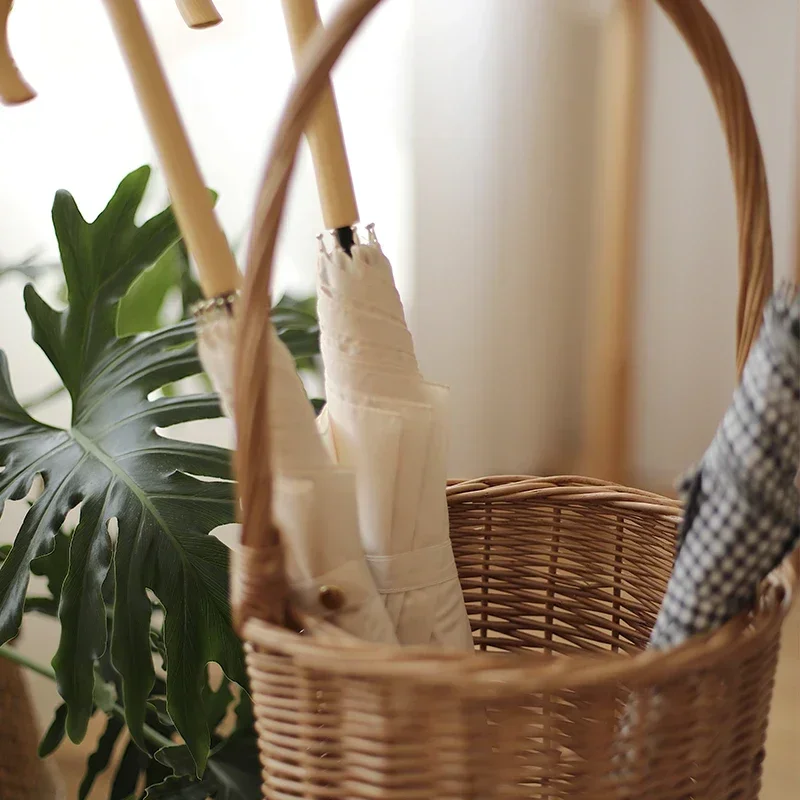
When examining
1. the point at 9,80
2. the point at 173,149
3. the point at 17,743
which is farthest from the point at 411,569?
the point at 17,743

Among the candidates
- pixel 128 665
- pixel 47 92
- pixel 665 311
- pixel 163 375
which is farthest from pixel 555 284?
pixel 128 665

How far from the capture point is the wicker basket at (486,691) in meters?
0.39

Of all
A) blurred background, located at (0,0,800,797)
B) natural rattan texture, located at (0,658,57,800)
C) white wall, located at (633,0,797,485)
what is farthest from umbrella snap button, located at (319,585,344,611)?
white wall, located at (633,0,797,485)

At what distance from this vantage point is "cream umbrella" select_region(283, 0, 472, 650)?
1.93ft

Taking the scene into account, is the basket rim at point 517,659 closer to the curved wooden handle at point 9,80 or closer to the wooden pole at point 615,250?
the curved wooden handle at point 9,80

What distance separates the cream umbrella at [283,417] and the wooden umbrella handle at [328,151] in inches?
4.0

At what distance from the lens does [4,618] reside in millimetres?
653

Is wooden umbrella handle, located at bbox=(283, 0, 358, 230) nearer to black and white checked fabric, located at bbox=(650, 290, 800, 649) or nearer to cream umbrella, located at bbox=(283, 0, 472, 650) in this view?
cream umbrella, located at bbox=(283, 0, 472, 650)

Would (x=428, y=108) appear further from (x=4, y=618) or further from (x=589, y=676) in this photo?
(x=589, y=676)

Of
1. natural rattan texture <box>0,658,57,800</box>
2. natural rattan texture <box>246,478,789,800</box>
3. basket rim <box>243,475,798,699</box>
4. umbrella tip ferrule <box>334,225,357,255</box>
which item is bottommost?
natural rattan texture <box>0,658,57,800</box>

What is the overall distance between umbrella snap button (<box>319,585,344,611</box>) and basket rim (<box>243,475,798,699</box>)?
4 centimetres

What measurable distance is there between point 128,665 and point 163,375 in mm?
256

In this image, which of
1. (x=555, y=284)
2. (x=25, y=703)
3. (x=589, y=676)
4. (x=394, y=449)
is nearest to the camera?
(x=589, y=676)

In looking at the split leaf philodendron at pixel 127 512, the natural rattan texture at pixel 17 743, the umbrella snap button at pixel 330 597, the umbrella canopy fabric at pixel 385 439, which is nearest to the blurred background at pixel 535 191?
the split leaf philodendron at pixel 127 512
